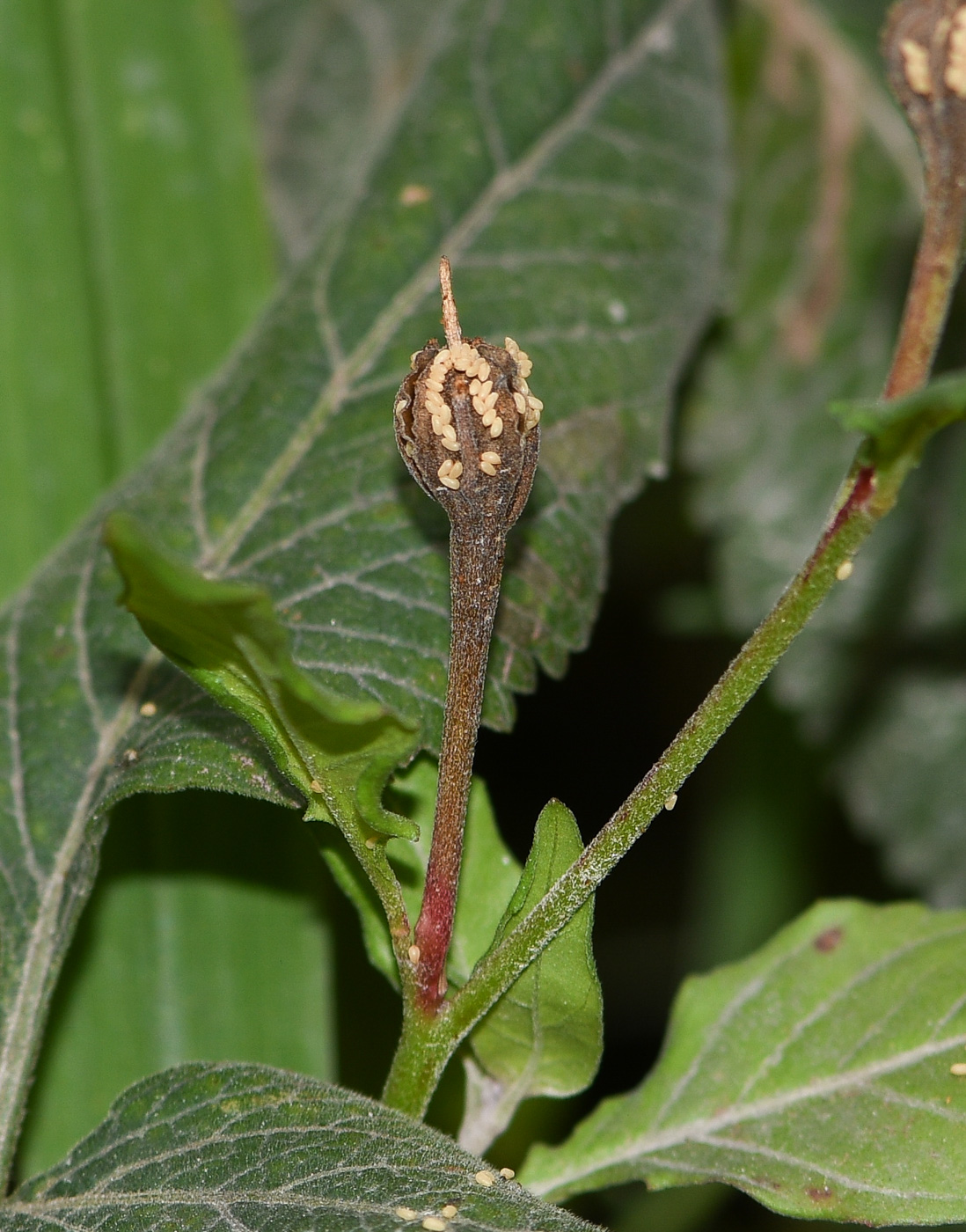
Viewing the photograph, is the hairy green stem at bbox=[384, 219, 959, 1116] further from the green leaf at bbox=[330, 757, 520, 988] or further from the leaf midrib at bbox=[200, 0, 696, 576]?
the leaf midrib at bbox=[200, 0, 696, 576]

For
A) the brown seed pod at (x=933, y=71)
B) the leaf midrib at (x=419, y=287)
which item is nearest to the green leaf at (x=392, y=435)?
the leaf midrib at (x=419, y=287)

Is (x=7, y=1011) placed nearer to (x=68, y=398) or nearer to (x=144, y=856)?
(x=144, y=856)

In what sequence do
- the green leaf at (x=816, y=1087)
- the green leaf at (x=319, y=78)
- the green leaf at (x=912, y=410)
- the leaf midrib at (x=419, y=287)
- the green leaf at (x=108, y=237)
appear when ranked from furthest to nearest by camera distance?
the green leaf at (x=319, y=78) → the green leaf at (x=108, y=237) → the leaf midrib at (x=419, y=287) → the green leaf at (x=816, y=1087) → the green leaf at (x=912, y=410)

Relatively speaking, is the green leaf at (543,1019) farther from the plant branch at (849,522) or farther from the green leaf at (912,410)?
the green leaf at (912,410)

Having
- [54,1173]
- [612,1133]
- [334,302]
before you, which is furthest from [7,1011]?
[334,302]

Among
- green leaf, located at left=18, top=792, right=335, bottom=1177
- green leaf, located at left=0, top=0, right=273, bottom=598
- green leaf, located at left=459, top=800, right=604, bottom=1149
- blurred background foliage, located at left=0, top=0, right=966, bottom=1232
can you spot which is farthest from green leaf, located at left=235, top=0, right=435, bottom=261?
green leaf, located at left=459, top=800, right=604, bottom=1149
